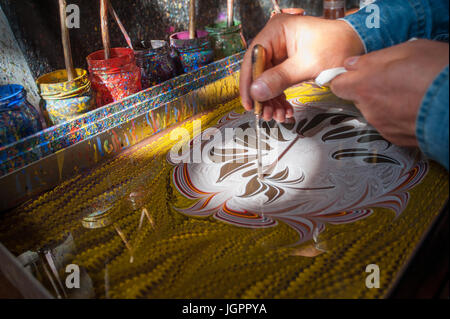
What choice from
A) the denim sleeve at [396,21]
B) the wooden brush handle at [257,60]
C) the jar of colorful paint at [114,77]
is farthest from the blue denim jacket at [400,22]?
the jar of colorful paint at [114,77]

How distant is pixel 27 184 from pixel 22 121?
176mm

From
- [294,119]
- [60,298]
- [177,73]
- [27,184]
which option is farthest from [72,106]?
[294,119]

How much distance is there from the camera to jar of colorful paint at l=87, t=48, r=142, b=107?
44.0 inches

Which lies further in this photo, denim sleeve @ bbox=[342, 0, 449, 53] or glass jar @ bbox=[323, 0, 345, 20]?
glass jar @ bbox=[323, 0, 345, 20]

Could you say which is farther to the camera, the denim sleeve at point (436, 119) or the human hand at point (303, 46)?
the human hand at point (303, 46)

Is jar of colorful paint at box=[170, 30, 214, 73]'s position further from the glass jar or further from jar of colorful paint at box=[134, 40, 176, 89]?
the glass jar


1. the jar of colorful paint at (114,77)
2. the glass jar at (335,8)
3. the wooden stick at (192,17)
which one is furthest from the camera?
the glass jar at (335,8)

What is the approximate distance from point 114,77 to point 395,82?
2.74ft

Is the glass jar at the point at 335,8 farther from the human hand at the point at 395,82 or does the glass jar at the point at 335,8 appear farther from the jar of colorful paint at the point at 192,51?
the human hand at the point at 395,82

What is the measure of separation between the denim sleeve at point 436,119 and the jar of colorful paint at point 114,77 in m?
0.87

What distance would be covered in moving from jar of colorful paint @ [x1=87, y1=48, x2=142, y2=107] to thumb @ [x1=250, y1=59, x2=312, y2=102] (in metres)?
0.48

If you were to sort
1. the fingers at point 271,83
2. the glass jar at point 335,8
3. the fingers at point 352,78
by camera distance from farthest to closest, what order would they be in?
the glass jar at point 335,8 < the fingers at point 271,83 < the fingers at point 352,78

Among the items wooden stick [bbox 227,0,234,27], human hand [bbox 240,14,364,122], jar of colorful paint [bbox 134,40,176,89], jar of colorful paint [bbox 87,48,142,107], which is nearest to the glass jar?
wooden stick [bbox 227,0,234,27]

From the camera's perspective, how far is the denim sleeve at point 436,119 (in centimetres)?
60
